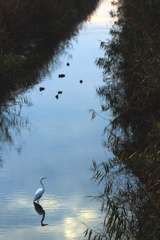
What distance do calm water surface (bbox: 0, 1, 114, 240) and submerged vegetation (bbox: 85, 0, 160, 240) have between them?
367 millimetres

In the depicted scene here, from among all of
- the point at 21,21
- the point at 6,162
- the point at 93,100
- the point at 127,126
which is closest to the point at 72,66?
the point at 21,21

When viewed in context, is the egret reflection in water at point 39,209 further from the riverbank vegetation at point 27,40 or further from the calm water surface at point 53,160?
the riverbank vegetation at point 27,40

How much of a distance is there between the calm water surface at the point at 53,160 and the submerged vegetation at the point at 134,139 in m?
0.37

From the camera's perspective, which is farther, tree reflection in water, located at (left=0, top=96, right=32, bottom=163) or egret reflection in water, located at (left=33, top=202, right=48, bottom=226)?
tree reflection in water, located at (left=0, top=96, right=32, bottom=163)

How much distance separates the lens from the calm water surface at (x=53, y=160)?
8.55 meters

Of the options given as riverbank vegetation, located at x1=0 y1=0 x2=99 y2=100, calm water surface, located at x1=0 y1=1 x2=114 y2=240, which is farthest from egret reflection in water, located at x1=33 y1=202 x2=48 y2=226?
riverbank vegetation, located at x1=0 y1=0 x2=99 y2=100

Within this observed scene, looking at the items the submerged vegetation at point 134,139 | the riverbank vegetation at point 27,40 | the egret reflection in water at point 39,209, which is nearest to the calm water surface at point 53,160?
the egret reflection in water at point 39,209

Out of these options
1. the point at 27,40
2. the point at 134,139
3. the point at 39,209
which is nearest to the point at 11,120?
the point at 134,139

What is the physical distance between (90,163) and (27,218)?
123 inches

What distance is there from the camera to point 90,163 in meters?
11.6

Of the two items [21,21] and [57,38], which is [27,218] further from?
[57,38]

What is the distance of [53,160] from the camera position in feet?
38.8

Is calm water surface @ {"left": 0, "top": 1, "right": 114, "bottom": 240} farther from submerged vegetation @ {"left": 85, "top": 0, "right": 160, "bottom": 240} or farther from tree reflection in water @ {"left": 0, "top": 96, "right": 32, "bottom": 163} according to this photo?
submerged vegetation @ {"left": 85, "top": 0, "right": 160, "bottom": 240}

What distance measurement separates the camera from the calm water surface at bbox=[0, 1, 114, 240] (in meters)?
8.55
